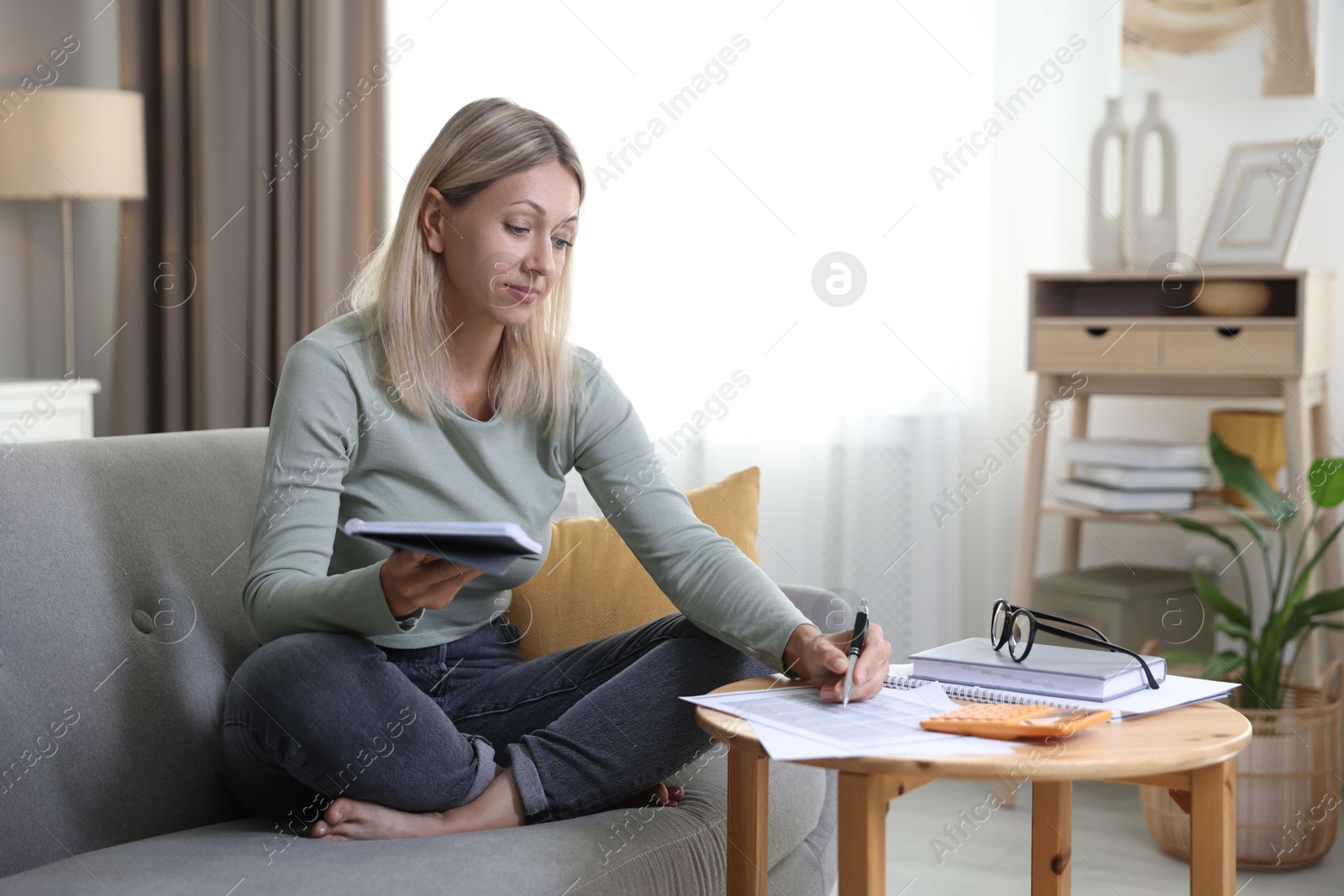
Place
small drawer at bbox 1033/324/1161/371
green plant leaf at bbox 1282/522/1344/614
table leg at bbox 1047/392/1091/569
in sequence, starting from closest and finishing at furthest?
green plant leaf at bbox 1282/522/1344/614 < small drawer at bbox 1033/324/1161/371 < table leg at bbox 1047/392/1091/569

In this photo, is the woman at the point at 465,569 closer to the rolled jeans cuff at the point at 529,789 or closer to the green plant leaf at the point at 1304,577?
the rolled jeans cuff at the point at 529,789

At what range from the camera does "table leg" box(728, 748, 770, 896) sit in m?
1.13

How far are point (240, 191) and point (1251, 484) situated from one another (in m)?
2.18

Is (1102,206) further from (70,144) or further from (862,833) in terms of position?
(70,144)

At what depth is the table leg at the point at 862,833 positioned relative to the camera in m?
0.97

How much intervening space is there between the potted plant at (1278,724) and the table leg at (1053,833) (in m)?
0.87

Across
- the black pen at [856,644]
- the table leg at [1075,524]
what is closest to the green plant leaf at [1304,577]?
the table leg at [1075,524]

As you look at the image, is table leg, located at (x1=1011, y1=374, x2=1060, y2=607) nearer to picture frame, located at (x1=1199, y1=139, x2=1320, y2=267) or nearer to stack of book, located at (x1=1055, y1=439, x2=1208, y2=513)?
stack of book, located at (x1=1055, y1=439, x2=1208, y2=513)

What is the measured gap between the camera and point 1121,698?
1088mm

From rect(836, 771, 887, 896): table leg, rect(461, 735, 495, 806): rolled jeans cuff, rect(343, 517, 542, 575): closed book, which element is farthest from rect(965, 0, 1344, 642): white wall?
rect(343, 517, 542, 575): closed book

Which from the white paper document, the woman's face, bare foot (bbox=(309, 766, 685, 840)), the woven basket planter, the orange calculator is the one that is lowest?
the woven basket planter

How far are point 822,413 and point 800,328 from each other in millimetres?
183

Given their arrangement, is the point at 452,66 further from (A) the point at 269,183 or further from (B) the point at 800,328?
(B) the point at 800,328

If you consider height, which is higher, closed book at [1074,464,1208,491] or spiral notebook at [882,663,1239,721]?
closed book at [1074,464,1208,491]
